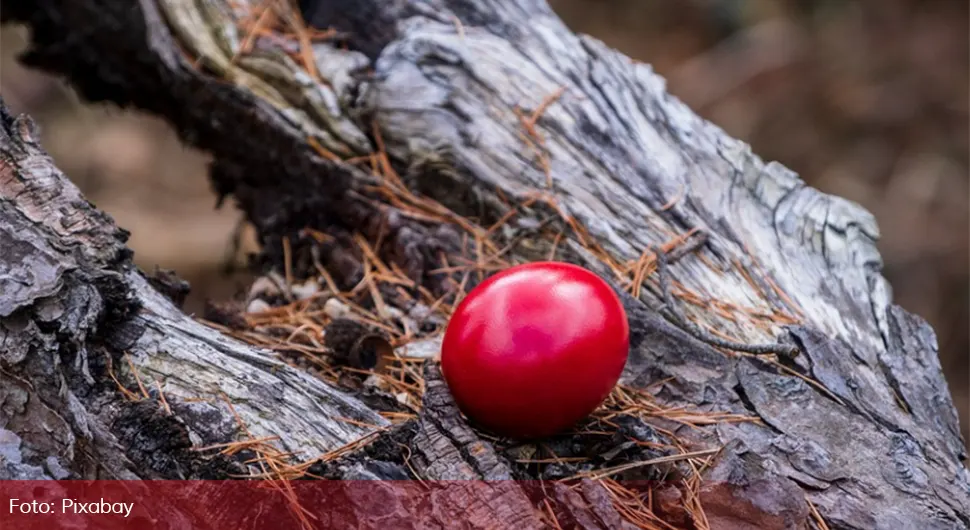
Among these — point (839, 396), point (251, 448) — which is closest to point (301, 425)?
point (251, 448)

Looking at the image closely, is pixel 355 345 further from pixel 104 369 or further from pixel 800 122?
pixel 800 122

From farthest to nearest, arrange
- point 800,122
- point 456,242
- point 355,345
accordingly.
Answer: point 800,122 → point 456,242 → point 355,345

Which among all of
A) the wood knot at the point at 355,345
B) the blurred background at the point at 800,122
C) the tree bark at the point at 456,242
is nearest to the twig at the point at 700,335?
the tree bark at the point at 456,242

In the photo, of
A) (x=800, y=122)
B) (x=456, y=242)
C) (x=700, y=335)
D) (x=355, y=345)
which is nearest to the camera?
(x=700, y=335)

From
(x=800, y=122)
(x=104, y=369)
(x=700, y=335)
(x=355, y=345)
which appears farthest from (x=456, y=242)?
(x=800, y=122)

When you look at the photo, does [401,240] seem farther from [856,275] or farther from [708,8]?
[708,8]

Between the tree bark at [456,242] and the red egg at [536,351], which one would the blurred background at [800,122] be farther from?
the red egg at [536,351]
